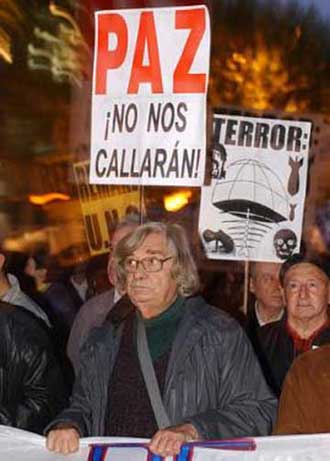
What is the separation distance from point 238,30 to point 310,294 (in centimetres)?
772

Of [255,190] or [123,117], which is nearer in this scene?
[123,117]

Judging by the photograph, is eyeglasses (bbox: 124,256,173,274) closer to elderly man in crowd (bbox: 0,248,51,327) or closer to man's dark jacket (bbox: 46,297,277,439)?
man's dark jacket (bbox: 46,297,277,439)

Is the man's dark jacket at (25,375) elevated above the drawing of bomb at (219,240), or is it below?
below

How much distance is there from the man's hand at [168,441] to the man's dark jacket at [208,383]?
0.15m

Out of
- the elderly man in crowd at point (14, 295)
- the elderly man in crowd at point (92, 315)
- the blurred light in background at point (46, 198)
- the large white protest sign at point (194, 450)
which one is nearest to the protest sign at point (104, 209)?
the elderly man in crowd at point (92, 315)

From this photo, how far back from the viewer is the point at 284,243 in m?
7.08

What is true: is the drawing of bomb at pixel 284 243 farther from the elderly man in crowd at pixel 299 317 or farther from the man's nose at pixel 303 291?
the man's nose at pixel 303 291

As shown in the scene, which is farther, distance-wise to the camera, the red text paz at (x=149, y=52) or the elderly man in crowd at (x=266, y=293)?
the elderly man in crowd at (x=266, y=293)

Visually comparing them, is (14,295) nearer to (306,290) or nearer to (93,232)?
(306,290)

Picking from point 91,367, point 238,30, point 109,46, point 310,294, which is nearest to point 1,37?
point 238,30

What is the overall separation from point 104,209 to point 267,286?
199cm

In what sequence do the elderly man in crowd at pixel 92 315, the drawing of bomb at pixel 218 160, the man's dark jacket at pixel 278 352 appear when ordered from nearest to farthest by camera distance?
the man's dark jacket at pixel 278 352
the elderly man in crowd at pixel 92 315
the drawing of bomb at pixel 218 160

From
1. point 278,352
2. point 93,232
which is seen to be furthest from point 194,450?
point 93,232

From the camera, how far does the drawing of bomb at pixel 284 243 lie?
7.04 metres
